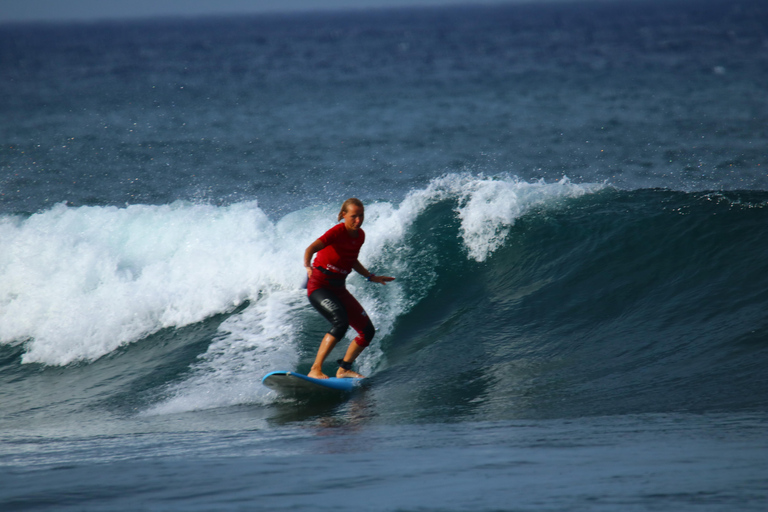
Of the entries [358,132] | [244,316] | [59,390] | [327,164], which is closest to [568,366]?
[244,316]

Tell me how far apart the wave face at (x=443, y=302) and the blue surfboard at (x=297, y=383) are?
0.26 metres

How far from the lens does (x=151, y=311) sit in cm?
941

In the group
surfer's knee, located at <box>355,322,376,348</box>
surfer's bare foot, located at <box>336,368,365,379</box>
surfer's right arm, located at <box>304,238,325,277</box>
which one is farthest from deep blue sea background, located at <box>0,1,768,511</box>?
surfer's right arm, located at <box>304,238,325,277</box>

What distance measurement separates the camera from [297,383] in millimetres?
5988

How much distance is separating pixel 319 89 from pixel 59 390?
3357 centimetres

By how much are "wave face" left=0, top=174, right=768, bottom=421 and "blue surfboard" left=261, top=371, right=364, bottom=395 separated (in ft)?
0.86

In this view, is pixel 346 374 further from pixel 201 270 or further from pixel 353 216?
pixel 201 270

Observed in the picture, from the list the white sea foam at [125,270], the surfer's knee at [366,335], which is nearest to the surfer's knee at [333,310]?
the surfer's knee at [366,335]

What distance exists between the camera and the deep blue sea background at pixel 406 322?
341 centimetres

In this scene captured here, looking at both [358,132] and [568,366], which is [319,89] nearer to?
[358,132]

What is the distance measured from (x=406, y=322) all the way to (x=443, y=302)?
64 centimetres

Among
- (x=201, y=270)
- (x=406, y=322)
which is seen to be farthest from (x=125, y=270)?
(x=406, y=322)

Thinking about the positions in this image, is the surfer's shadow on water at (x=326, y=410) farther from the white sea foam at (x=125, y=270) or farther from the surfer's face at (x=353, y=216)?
the white sea foam at (x=125, y=270)

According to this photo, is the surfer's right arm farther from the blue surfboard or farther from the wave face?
the wave face
